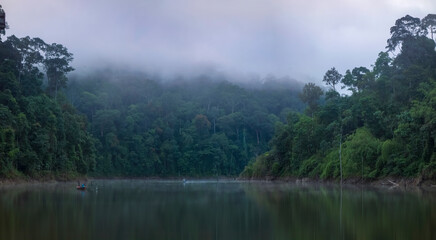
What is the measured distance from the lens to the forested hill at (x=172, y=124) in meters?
104

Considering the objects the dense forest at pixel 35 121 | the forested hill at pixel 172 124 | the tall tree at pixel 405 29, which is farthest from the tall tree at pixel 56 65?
the tall tree at pixel 405 29

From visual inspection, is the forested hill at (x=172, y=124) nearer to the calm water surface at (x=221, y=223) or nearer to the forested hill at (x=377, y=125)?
the forested hill at (x=377, y=125)

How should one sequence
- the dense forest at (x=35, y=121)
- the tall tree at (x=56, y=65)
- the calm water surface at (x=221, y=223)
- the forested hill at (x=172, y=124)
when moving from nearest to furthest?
the calm water surface at (x=221, y=223), the dense forest at (x=35, y=121), the tall tree at (x=56, y=65), the forested hill at (x=172, y=124)

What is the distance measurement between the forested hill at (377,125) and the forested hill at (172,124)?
115 ft

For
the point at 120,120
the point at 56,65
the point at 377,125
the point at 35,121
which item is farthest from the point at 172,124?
the point at 377,125

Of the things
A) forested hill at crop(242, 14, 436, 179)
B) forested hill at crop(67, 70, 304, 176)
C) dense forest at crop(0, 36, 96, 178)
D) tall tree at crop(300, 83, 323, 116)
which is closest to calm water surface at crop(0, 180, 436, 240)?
forested hill at crop(242, 14, 436, 179)

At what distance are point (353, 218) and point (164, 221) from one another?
5984 mm

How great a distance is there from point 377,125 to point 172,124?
69032 mm

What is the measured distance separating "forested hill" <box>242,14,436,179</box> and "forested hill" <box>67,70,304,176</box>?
35.2 m

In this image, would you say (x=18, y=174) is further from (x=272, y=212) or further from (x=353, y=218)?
(x=353, y=218)

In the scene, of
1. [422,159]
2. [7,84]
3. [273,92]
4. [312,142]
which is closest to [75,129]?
[7,84]

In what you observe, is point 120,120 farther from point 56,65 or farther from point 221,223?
point 221,223

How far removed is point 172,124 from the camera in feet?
383

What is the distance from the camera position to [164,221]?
50.2ft
